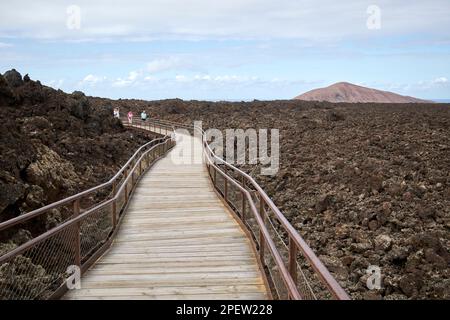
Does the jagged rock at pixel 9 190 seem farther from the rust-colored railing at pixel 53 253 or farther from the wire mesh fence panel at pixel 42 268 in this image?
the wire mesh fence panel at pixel 42 268

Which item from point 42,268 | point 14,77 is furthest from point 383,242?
point 14,77

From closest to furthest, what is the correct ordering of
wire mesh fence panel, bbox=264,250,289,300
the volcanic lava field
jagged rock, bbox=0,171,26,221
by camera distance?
1. wire mesh fence panel, bbox=264,250,289,300
2. the volcanic lava field
3. jagged rock, bbox=0,171,26,221

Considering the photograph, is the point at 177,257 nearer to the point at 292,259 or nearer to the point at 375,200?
the point at 292,259

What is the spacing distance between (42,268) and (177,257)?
2030mm

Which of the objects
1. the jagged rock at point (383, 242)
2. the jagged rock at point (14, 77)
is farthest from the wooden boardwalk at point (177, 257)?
the jagged rock at point (14, 77)

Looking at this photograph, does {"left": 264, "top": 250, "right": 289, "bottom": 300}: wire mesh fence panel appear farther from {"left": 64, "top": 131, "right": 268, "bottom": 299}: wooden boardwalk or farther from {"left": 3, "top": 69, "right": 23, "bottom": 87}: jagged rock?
{"left": 3, "top": 69, "right": 23, "bottom": 87}: jagged rock

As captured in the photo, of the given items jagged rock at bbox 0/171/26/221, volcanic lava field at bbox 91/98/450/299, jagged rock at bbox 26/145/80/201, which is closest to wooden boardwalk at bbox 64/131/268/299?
volcanic lava field at bbox 91/98/450/299

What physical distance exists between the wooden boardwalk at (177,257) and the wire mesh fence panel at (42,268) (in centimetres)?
30

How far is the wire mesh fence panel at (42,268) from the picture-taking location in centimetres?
513

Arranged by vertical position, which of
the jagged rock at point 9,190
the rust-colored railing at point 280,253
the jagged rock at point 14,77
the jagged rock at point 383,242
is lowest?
the jagged rock at point 383,242

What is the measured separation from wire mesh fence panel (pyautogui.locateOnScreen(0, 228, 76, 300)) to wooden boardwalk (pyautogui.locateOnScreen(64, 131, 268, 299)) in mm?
302

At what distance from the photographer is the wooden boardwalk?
211 inches

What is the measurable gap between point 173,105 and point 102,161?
38.0 metres

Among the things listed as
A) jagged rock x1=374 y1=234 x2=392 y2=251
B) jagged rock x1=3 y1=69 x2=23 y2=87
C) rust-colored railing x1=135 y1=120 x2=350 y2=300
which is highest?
jagged rock x1=3 y1=69 x2=23 y2=87
